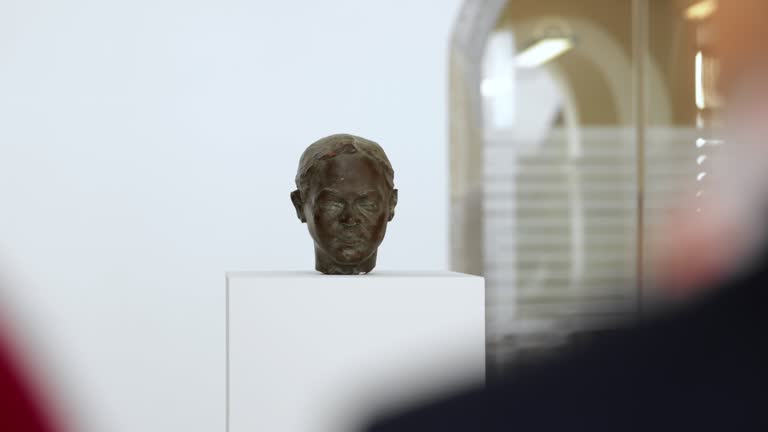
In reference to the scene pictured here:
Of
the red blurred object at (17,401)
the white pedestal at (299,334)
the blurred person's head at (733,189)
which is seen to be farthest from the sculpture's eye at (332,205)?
the blurred person's head at (733,189)

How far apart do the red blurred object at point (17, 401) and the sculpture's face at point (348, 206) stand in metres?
1.97

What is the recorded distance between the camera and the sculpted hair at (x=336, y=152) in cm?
246

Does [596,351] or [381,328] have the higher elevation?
[596,351]

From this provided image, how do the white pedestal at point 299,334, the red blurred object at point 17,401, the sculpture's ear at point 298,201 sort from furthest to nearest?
1. the sculpture's ear at point 298,201
2. the white pedestal at point 299,334
3. the red blurred object at point 17,401

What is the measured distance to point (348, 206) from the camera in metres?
2.48

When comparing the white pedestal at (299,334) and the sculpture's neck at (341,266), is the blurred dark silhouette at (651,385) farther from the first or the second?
the sculpture's neck at (341,266)

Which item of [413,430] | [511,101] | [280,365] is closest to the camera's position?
[413,430]

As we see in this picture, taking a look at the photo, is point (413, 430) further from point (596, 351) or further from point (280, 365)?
point (280, 365)

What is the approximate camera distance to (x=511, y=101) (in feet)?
17.4

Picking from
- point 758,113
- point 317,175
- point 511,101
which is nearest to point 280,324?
point 317,175

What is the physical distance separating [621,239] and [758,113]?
5557 mm

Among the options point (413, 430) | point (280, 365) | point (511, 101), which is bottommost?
point (280, 365)

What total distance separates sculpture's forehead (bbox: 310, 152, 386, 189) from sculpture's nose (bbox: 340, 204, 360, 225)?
56mm

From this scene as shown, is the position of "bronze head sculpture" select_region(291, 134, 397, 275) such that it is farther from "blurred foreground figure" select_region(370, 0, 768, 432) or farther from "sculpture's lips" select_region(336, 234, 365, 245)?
"blurred foreground figure" select_region(370, 0, 768, 432)
